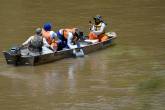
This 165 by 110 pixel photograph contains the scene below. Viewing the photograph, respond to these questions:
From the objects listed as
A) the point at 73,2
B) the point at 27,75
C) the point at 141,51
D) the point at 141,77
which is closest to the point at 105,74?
the point at 141,77

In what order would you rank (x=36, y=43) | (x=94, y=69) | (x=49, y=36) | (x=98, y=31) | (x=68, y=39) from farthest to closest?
(x=98, y=31) → (x=68, y=39) → (x=49, y=36) → (x=36, y=43) → (x=94, y=69)

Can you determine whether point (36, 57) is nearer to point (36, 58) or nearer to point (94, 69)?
point (36, 58)

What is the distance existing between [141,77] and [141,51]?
3.92 m

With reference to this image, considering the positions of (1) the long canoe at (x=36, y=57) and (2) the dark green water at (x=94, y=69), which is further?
(1) the long canoe at (x=36, y=57)

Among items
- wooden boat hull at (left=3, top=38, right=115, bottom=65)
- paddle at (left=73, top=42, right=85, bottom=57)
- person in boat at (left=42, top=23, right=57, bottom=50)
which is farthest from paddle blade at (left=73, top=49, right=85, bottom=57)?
person in boat at (left=42, top=23, right=57, bottom=50)

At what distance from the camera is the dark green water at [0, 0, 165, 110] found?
11.0 metres

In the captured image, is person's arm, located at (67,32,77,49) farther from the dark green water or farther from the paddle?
the dark green water

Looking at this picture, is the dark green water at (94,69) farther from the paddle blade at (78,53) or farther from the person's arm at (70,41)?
the person's arm at (70,41)

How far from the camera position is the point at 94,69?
1509 centimetres

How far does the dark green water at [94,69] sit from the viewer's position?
10953mm

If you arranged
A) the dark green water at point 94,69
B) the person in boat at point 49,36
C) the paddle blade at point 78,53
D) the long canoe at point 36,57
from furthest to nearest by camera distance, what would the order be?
the paddle blade at point 78,53 → the person in boat at point 49,36 → the long canoe at point 36,57 → the dark green water at point 94,69

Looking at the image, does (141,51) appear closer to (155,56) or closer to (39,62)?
(155,56)

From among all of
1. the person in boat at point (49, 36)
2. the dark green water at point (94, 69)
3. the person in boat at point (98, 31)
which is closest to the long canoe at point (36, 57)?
the dark green water at point (94, 69)

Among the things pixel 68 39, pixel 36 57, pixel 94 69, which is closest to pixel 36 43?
pixel 36 57
